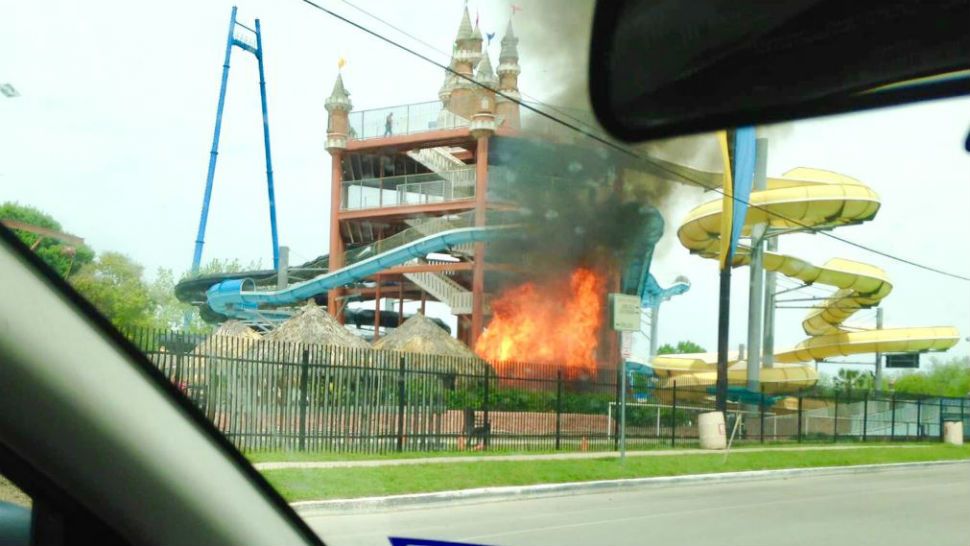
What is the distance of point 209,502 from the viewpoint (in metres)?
2.10

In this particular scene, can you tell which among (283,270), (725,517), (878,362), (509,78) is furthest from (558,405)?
(878,362)

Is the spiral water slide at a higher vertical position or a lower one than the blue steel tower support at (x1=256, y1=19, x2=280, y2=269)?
lower

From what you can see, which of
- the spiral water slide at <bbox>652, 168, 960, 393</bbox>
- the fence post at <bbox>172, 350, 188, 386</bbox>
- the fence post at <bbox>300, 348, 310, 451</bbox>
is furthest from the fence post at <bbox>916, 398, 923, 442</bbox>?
the fence post at <bbox>300, 348, 310, 451</bbox>

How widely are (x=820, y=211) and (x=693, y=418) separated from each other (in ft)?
4.74

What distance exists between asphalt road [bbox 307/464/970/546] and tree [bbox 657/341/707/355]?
0.48 m

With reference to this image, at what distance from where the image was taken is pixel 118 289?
2.62 metres

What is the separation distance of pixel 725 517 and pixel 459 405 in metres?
2.04

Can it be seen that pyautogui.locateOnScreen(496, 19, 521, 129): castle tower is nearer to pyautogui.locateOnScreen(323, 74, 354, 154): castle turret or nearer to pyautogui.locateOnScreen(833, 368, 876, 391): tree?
pyautogui.locateOnScreen(323, 74, 354, 154): castle turret

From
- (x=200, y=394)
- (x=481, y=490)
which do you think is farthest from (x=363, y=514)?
(x=481, y=490)

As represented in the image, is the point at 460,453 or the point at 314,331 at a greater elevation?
the point at 314,331

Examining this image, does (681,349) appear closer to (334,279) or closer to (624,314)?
(624,314)

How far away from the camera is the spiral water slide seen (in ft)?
7.22

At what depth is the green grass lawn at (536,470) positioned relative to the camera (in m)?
3.01

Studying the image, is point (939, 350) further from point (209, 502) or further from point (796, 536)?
point (209, 502)
